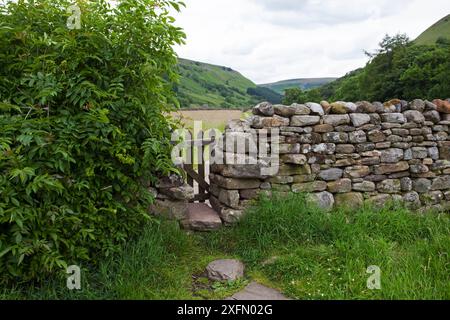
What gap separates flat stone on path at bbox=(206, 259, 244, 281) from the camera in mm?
3487

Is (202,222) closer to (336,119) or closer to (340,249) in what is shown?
(340,249)

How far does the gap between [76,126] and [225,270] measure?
202 centimetres

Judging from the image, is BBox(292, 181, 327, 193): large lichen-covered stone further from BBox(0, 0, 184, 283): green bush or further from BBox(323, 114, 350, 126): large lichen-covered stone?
BBox(0, 0, 184, 283): green bush

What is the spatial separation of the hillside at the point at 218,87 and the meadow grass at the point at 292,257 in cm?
2044

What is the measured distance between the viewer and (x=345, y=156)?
5.00 meters

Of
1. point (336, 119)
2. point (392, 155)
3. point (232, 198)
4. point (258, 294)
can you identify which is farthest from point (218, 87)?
point (258, 294)

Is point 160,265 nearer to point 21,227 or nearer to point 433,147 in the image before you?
point 21,227

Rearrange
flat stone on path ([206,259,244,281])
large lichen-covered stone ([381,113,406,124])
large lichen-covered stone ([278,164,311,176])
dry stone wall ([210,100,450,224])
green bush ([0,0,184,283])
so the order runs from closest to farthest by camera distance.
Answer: green bush ([0,0,184,283]) → flat stone on path ([206,259,244,281]) → dry stone wall ([210,100,450,224]) → large lichen-covered stone ([278,164,311,176]) → large lichen-covered stone ([381,113,406,124])

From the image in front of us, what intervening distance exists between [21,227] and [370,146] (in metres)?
4.53

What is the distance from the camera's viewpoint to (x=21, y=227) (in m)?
2.61

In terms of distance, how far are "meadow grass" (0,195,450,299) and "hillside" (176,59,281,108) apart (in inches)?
805

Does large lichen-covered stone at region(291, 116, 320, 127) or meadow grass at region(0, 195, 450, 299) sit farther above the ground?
large lichen-covered stone at region(291, 116, 320, 127)

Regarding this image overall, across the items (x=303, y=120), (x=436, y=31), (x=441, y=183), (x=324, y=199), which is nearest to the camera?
(x=303, y=120)

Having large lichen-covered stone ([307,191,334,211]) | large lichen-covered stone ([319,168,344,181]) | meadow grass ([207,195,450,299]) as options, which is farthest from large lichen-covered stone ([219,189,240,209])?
large lichen-covered stone ([319,168,344,181])
